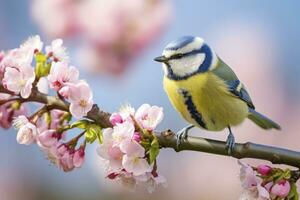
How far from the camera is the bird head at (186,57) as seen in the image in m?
1.65

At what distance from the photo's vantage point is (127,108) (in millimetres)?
1460

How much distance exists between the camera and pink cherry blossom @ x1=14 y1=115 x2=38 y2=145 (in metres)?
1.46

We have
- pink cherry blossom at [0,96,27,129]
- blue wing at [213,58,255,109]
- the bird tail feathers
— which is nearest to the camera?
pink cherry blossom at [0,96,27,129]

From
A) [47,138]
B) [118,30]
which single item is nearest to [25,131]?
[47,138]

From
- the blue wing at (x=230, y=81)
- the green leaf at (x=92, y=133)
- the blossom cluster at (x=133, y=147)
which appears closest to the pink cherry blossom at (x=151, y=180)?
the blossom cluster at (x=133, y=147)

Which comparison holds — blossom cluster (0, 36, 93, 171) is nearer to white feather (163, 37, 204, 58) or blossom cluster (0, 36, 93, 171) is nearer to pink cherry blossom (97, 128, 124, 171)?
pink cherry blossom (97, 128, 124, 171)

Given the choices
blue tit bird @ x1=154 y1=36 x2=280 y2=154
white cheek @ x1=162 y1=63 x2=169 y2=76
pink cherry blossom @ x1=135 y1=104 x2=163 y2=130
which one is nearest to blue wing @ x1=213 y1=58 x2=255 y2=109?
blue tit bird @ x1=154 y1=36 x2=280 y2=154

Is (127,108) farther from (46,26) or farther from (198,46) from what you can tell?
(46,26)

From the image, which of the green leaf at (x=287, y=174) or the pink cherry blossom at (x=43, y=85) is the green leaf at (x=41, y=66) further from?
the green leaf at (x=287, y=174)

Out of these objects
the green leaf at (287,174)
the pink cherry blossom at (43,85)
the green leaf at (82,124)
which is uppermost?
the pink cherry blossom at (43,85)

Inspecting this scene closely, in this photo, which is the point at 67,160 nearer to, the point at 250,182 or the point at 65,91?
the point at 65,91

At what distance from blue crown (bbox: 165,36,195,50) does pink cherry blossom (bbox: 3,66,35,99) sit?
0.31 metres

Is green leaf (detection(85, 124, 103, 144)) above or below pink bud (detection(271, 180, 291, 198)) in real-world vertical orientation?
above

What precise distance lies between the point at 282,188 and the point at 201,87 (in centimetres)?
42
